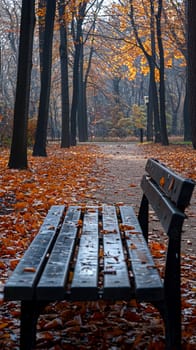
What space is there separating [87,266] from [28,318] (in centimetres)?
42

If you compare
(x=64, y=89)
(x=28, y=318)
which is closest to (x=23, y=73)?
(x=28, y=318)

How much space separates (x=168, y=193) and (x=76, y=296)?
1124 millimetres

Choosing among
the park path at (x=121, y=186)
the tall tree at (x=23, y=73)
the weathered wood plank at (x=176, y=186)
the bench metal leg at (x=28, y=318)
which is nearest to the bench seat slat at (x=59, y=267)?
the bench metal leg at (x=28, y=318)

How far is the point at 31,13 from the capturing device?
458 inches

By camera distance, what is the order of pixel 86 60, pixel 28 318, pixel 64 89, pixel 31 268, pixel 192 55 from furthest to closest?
pixel 86 60
pixel 64 89
pixel 192 55
pixel 31 268
pixel 28 318

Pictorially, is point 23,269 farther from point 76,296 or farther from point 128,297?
point 128,297

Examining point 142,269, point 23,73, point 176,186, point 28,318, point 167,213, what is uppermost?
point 23,73

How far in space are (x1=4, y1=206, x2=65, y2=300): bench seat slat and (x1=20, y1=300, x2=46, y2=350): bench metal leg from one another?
121mm

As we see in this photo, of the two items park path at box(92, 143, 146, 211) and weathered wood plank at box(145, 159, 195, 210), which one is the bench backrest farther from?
park path at box(92, 143, 146, 211)

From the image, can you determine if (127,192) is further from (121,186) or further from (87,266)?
(87,266)

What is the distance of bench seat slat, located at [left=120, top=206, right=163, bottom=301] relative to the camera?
2.43m

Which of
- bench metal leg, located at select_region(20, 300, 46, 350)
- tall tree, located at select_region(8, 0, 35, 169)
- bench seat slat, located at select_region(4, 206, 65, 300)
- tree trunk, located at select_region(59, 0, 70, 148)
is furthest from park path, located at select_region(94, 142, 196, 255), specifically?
tree trunk, located at select_region(59, 0, 70, 148)

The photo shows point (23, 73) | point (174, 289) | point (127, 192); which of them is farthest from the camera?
point (23, 73)

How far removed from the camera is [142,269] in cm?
274
